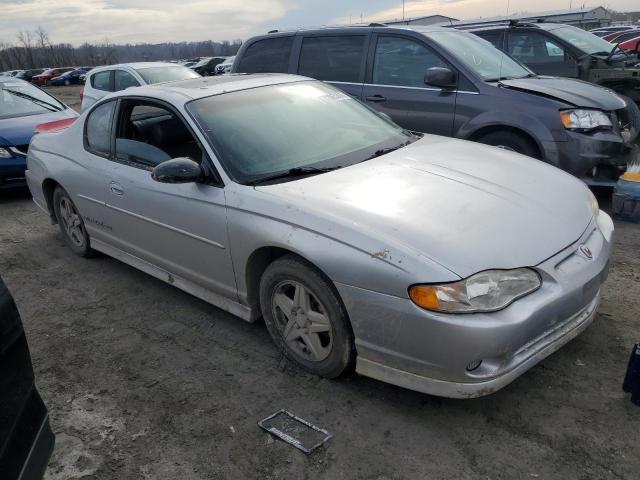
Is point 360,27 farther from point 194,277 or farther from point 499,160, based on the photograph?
point 194,277

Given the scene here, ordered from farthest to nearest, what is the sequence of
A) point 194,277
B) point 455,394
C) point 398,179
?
point 194,277 → point 398,179 → point 455,394

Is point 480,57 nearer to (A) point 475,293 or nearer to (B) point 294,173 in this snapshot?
(B) point 294,173

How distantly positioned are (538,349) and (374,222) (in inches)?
37.8

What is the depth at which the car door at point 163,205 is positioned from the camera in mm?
3260

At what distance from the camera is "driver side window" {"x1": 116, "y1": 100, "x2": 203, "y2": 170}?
3.57 metres

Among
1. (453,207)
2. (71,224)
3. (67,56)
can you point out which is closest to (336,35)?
(71,224)

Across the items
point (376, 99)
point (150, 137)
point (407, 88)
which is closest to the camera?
point (150, 137)

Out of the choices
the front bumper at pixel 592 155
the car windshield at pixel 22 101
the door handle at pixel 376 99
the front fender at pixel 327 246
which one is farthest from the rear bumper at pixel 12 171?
the front bumper at pixel 592 155

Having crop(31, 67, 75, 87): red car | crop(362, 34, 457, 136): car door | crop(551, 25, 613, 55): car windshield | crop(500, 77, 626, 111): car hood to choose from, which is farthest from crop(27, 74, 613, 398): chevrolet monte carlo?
crop(31, 67, 75, 87): red car

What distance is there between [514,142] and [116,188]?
3.69 m

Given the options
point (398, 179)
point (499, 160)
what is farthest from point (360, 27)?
point (398, 179)

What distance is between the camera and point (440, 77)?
534 cm

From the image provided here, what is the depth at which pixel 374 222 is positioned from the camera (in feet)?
8.45

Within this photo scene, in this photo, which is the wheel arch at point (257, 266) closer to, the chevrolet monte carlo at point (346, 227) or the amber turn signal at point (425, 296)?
the chevrolet monte carlo at point (346, 227)
